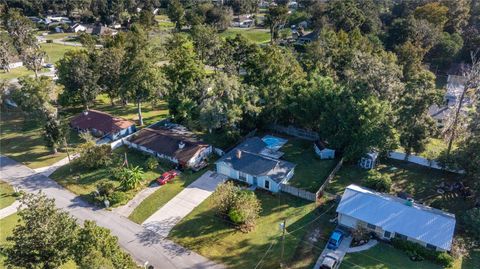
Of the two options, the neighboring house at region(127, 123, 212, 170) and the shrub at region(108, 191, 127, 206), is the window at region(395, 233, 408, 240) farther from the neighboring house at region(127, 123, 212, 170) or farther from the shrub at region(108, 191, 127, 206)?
the shrub at region(108, 191, 127, 206)

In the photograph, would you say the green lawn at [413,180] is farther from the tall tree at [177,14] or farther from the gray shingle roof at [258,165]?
the tall tree at [177,14]

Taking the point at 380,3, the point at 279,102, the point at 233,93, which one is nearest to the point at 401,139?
the point at 279,102

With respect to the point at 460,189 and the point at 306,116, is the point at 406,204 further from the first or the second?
the point at 306,116

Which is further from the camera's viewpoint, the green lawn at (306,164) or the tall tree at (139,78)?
the tall tree at (139,78)

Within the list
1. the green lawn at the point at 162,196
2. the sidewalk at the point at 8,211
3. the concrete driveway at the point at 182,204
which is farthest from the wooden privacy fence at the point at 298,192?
the sidewalk at the point at 8,211

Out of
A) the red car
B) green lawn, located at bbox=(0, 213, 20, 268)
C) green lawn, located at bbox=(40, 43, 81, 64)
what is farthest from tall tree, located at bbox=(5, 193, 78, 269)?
green lawn, located at bbox=(40, 43, 81, 64)

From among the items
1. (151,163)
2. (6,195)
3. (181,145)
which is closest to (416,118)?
(181,145)

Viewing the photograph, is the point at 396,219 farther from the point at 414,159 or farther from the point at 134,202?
the point at 134,202

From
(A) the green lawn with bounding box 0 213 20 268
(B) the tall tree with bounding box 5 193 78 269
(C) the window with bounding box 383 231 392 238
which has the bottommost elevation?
(A) the green lawn with bounding box 0 213 20 268
